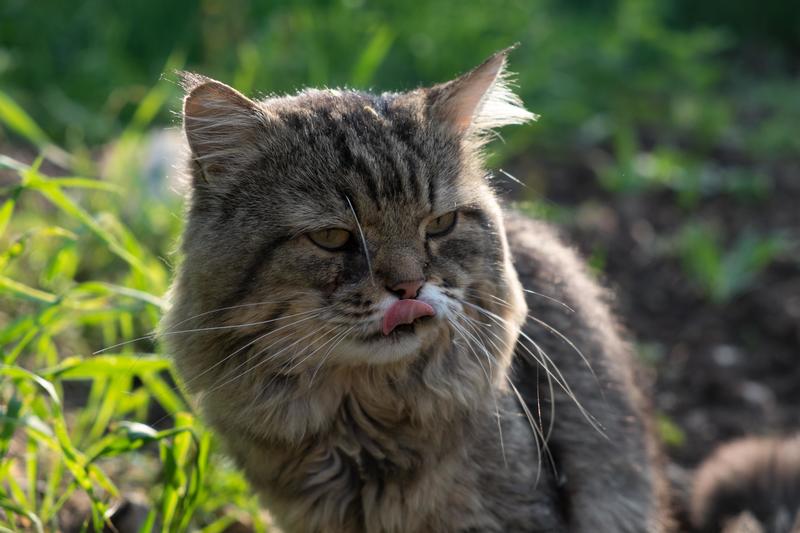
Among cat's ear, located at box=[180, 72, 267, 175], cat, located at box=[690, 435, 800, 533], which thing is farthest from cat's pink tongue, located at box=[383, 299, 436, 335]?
cat, located at box=[690, 435, 800, 533]

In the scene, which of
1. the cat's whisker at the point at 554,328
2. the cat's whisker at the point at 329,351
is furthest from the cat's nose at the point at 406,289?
the cat's whisker at the point at 554,328

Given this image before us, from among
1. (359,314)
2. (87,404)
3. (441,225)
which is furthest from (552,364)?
(87,404)

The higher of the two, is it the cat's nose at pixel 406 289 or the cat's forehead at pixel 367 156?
the cat's forehead at pixel 367 156

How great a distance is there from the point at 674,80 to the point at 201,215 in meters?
5.18

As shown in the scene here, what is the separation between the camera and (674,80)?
6750 mm

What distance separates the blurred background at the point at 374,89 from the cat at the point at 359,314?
27 cm

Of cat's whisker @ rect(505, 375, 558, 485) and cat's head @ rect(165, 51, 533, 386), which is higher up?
cat's head @ rect(165, 51, 533, 386)

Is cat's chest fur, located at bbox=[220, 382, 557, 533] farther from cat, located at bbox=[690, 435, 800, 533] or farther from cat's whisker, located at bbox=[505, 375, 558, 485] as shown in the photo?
cat, located at bbox=[690, 435, 800, 533]

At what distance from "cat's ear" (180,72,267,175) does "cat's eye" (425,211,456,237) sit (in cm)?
47

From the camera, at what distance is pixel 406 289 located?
212 cm

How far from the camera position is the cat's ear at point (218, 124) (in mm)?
2236

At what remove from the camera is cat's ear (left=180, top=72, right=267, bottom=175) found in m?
2.24

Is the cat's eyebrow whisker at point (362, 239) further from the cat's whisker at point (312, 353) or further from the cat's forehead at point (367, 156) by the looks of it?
the cat's whisker at point (312, 353)

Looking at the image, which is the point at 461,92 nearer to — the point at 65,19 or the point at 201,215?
the point at 201,215
